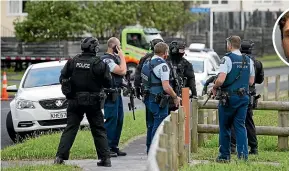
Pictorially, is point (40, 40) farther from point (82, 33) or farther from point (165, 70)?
point (165, 70)

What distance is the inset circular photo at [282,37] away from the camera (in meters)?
6.35

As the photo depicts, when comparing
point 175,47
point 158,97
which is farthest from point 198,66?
point 158,97

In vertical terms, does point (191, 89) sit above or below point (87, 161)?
above

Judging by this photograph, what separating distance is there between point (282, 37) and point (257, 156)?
6530 millimetres

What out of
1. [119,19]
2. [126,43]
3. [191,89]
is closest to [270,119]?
[191,89]

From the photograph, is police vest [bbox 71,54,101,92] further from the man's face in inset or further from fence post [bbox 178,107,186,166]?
the man's face in inset

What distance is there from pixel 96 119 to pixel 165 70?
119cm

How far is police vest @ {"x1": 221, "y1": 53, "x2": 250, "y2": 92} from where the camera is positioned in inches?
460

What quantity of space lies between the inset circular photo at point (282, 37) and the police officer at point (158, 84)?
5509mm

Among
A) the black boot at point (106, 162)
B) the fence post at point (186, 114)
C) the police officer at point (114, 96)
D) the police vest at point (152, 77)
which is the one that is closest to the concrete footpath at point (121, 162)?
the black boot at point (106, 162)

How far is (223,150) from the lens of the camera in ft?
39.1

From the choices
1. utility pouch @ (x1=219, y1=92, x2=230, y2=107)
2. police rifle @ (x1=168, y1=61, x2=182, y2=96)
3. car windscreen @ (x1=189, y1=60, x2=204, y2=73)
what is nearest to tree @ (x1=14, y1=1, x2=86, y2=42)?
car windscreen @ (x1=189, y1=60, x2=204, y2=73)

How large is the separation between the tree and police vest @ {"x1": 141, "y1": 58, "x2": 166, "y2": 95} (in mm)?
32805

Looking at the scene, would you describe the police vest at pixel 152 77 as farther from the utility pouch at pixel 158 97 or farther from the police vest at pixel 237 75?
the police vest at pixel 237 75
